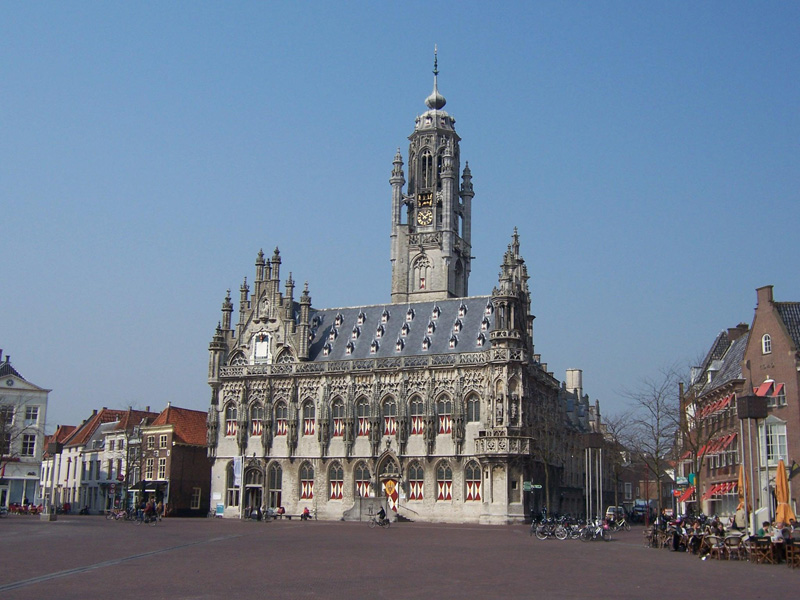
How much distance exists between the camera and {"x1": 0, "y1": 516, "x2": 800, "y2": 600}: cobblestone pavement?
19406mm

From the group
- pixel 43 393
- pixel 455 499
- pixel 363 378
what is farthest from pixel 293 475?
pixel 43 393

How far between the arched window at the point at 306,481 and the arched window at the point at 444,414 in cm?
1179

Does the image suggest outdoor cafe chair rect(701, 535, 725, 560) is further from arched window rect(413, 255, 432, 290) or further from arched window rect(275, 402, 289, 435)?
arched window rect(413, 255, 432, 290)

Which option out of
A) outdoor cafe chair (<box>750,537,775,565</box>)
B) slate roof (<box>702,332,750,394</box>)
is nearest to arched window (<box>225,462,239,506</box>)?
slate roof (<box>702,332,750,394</box>)

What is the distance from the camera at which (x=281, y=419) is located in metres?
74.2

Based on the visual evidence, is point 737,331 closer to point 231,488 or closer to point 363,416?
point 363,416

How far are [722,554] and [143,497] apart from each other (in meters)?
57.7

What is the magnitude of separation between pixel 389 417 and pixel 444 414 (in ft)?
15.4

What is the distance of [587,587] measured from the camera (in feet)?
68.0

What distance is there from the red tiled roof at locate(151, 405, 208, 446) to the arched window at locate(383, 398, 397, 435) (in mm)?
21278

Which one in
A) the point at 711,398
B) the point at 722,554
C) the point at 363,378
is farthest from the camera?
the point at 363,378

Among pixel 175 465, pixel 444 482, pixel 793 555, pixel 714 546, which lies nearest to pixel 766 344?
pixel 444 482

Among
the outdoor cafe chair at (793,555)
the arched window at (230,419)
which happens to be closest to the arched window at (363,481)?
the arched window at (230,419)

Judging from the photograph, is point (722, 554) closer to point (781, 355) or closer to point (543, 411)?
point (781, 355)
